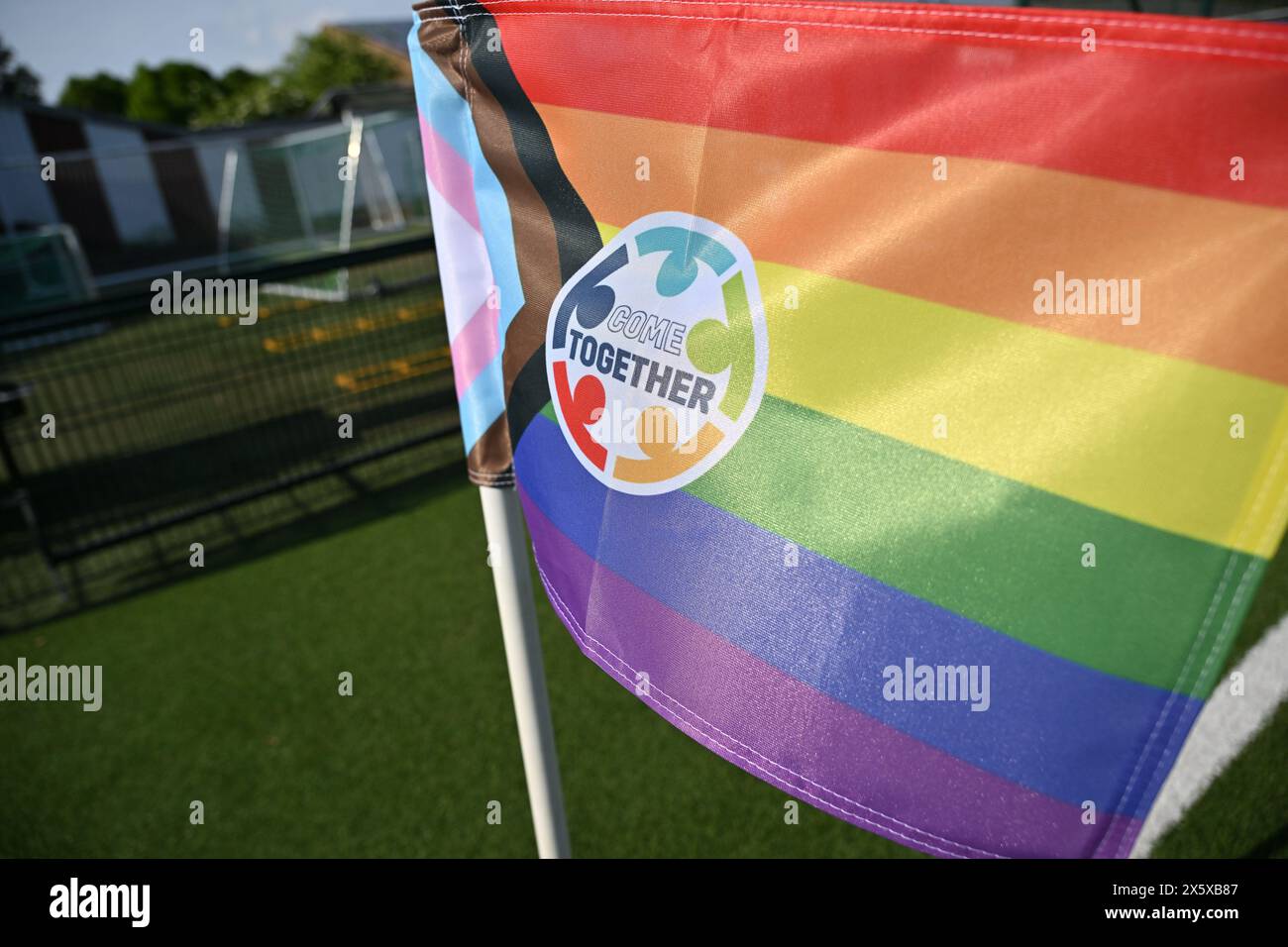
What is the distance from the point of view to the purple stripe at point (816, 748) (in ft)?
3.16

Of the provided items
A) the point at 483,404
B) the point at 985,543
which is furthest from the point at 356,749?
the point at 985,543

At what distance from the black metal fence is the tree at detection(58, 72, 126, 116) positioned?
236 feet

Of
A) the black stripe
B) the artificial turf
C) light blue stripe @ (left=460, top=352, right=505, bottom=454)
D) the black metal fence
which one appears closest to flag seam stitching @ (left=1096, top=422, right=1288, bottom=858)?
the black stripe

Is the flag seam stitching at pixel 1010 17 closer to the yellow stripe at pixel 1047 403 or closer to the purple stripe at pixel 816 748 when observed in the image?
the yellow stripe at pixel 1047 403

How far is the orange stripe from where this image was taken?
76 centimetres

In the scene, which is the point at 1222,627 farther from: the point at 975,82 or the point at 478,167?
the point at 478,167

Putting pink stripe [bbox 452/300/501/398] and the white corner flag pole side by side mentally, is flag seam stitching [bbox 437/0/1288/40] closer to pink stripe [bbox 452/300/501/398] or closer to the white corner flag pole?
pink stripe [bbox 452/300/501/398]

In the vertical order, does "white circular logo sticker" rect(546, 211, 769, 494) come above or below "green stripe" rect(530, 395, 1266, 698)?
above

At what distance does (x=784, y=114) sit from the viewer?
97cm

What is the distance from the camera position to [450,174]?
1409 mm

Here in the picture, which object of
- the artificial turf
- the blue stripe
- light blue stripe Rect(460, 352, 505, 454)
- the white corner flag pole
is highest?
light blue stripe Rect(460, 352, 505, 454)

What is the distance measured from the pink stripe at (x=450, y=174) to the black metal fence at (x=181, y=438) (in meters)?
2.93
